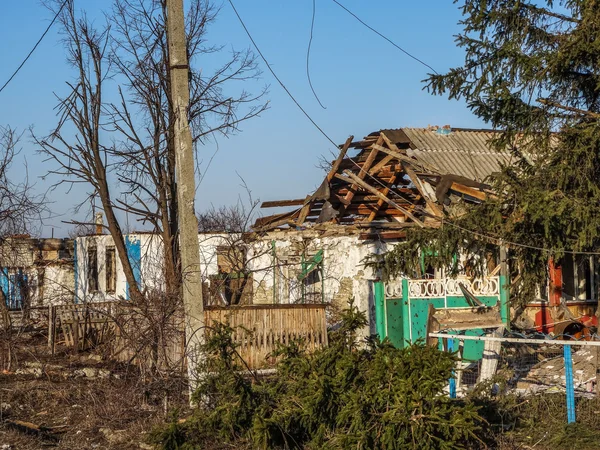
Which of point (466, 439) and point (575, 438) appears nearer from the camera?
point (466, 439)

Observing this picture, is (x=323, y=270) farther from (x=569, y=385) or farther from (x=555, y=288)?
(x=569, y=385)

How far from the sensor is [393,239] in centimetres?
1945

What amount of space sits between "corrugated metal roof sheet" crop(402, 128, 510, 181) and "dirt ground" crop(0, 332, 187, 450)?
10.8 metres

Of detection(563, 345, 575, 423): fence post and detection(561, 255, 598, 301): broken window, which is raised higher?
detection(561, 255, 598, 301): broken window

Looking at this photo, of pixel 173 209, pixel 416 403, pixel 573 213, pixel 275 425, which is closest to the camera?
pixel 416 403

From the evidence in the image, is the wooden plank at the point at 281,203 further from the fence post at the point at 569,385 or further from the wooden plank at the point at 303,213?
the fence post at the point at 569,385

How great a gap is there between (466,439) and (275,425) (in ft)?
6.10

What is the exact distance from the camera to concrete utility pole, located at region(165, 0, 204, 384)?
9.36 m

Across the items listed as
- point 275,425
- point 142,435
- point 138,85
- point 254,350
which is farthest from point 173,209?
point 275,425

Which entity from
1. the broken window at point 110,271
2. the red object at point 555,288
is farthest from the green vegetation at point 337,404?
the broken window at point 110,271

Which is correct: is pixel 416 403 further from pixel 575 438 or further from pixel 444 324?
pixel 444 324

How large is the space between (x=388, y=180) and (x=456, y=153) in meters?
2.09

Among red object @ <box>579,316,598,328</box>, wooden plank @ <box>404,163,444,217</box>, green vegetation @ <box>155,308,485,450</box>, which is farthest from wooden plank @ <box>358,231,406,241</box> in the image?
green vegetation @ <box>155,308,485,450</box>

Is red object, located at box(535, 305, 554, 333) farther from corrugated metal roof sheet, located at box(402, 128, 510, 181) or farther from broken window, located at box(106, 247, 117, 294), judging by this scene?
broken window, located at box(106, 247, 117, 294)
